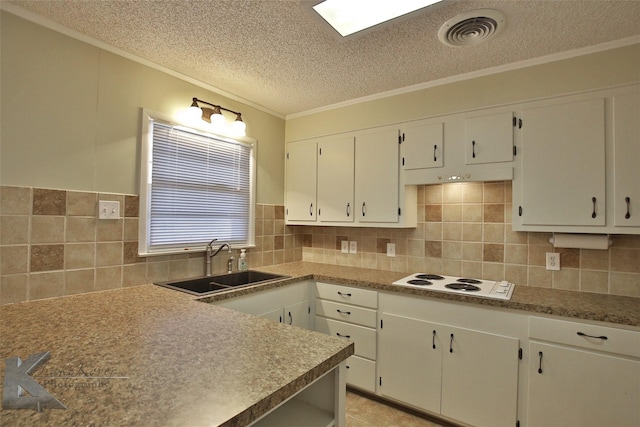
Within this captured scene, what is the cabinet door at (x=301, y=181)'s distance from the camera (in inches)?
117

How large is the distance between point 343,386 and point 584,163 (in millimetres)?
1883

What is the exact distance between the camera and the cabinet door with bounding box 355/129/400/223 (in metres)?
2.51

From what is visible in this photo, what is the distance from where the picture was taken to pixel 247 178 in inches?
112

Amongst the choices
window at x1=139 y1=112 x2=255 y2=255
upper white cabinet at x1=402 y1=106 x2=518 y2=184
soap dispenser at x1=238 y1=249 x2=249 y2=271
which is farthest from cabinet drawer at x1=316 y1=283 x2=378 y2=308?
upper white cabinet at x1=402 y1=106 x2=518 y2=184

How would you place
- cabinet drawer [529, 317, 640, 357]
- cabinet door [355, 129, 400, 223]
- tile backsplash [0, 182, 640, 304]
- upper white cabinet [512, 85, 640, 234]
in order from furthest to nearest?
1. cabinet door [355, 129, 400, 223]
2. upper white cabinet [512, 85, 640, 234]
3. tile backsplash [0, 182, 640, 304]
4. cabinet drawer [529, 317, 640, 357]

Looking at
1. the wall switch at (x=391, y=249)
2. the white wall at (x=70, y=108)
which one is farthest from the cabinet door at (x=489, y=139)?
the white wall at (x=70, y=108)

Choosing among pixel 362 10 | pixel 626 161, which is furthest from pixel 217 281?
pixel 626 161

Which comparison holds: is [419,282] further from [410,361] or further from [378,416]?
[378,416]

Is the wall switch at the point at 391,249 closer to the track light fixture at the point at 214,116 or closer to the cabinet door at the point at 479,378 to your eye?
the cabinet door at the point at 479,378

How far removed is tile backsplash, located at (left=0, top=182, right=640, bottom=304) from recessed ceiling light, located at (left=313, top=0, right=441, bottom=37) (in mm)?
1430

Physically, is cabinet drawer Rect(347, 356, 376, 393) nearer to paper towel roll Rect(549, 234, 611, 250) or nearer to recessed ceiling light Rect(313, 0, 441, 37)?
paper towel roll Rect(549, 234, 611, 250)

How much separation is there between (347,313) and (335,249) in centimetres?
82

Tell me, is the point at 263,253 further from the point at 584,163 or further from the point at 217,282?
the point at 584,163

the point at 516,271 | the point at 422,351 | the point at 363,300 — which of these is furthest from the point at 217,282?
the point at 516,271
